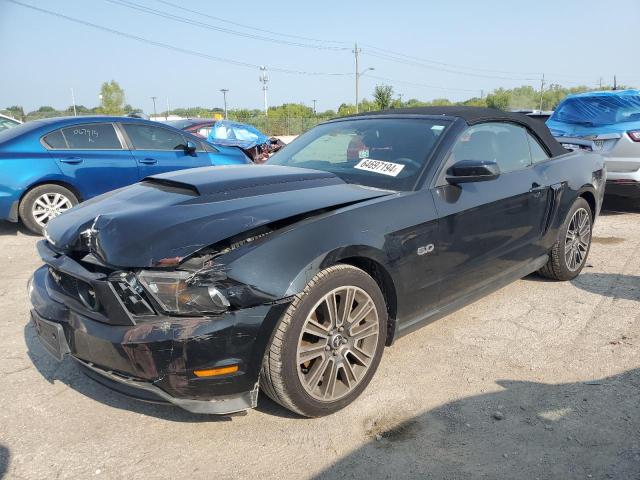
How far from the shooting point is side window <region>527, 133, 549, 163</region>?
4.10 metres

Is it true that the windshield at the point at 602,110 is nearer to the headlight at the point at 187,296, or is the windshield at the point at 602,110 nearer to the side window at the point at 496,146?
the side window at the point at 496,146

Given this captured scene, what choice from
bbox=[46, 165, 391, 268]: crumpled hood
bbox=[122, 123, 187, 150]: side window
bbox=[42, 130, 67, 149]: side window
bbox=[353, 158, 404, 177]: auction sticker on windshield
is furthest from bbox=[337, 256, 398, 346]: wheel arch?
bbox=[42, 130, 67, 149]: side window

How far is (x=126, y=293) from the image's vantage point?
223 centimetres

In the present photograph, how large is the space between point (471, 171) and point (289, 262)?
1.38 meters

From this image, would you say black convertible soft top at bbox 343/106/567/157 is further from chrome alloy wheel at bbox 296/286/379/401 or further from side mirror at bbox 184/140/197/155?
side mirror at bbox 184/140/197/155

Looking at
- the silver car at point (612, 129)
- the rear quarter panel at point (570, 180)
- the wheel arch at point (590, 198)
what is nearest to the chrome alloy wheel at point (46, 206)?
the rear quarter panel at point (570, 180)

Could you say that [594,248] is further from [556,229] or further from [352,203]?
[352,203]

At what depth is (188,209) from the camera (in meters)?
2.55

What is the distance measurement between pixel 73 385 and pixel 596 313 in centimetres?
364

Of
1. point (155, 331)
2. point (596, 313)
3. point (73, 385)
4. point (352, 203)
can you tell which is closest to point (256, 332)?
point (155, 331)

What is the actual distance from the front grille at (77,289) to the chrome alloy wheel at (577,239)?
3.68 metres

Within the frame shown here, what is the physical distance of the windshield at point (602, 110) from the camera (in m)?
7.25

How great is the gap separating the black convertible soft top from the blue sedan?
140 inches

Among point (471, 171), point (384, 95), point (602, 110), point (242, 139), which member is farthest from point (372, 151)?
point (384, 95)
